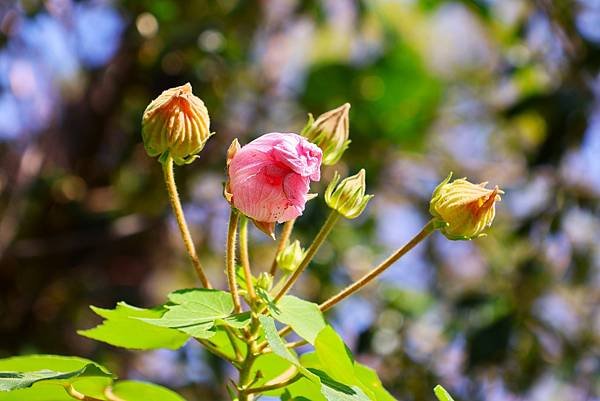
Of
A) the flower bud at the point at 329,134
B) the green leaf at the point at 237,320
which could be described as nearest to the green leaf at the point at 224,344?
the green leaf at the point at 237,320

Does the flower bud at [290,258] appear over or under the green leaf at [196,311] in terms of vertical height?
under

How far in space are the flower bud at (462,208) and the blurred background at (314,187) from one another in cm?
170

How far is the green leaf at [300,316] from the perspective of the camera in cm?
79

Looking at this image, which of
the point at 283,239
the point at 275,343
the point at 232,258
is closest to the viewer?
the point at 275,343

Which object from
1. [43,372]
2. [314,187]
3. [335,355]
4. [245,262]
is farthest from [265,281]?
[314,187]

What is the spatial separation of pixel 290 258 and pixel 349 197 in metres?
0.10

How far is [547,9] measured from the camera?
2.66m

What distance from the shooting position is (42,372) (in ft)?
2.69

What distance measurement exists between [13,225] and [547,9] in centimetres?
195

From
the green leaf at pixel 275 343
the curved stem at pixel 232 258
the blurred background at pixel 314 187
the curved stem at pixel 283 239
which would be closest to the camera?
the green leaf at pixel 275 343

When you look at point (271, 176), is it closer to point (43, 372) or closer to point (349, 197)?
point (349, 197)

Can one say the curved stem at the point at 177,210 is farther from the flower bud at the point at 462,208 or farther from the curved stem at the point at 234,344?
the flower bud at the point at 462,208

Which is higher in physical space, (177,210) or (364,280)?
(177,210)

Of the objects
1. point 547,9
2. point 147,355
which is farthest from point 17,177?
point 547,9
